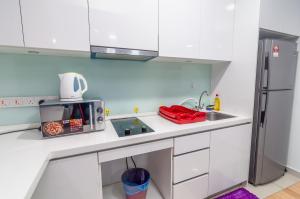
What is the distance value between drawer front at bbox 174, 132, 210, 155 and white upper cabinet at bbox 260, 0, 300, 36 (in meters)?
1.29

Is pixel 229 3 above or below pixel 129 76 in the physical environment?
above

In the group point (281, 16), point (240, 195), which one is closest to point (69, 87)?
point (240, 195)

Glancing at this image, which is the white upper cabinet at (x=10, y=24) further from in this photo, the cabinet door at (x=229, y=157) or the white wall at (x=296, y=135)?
the white wall at (x=296, y=135)

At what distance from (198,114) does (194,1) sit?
44.2 inches

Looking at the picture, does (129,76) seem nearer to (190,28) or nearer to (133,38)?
(133,38)

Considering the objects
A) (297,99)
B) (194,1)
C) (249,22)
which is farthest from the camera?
(297,99)

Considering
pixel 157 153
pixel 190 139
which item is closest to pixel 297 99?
pixel 190 139

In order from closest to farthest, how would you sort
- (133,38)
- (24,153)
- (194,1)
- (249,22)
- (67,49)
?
1. (24,153)
2. (67,49)
3. (133,38)
4. (194,1)
5. (249,22)

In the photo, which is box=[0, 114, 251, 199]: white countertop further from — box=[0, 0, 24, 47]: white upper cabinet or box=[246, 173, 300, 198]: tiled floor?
box=[246, 173, 300, 198]: tiled floor

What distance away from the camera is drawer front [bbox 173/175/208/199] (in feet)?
4.26

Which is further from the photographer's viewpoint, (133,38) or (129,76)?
(129,76)

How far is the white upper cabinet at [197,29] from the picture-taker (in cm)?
137

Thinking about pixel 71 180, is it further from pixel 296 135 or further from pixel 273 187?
pixel 296 135

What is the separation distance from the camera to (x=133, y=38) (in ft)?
4.10
